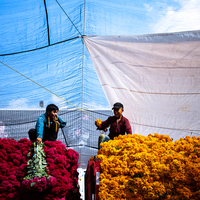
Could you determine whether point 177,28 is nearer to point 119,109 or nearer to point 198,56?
point 198,56

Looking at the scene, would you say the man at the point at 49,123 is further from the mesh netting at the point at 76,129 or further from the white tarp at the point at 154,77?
the mesh netting at the point at 76,129

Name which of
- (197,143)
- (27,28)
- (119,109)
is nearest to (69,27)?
(27,28)

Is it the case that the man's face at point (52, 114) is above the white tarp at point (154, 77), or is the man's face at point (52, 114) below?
below

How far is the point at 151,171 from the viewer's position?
8.08 feet

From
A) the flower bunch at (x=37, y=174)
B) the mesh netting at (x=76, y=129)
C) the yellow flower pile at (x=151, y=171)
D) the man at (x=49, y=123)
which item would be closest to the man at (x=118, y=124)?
the man at (x=49, y=123)

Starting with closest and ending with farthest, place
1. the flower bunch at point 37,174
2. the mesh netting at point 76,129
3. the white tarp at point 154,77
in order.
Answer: the flower bunch at point 37,174, the white tarp at point 154,77, the mesh netting at point 76,129

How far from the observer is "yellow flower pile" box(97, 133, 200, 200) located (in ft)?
7.64

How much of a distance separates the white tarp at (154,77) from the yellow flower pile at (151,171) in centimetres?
229

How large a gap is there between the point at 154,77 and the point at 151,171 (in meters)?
2.77

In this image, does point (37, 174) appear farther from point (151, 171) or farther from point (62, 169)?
point (151, 171)

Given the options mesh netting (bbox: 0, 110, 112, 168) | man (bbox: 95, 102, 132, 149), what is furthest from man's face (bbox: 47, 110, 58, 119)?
mesh netting (bbox: 0, 110, 112, 168)

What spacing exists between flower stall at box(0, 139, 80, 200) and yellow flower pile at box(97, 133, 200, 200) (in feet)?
1.62

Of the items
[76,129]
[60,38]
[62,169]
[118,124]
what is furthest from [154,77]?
[62,169]

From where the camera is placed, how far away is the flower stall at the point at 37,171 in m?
2.62
